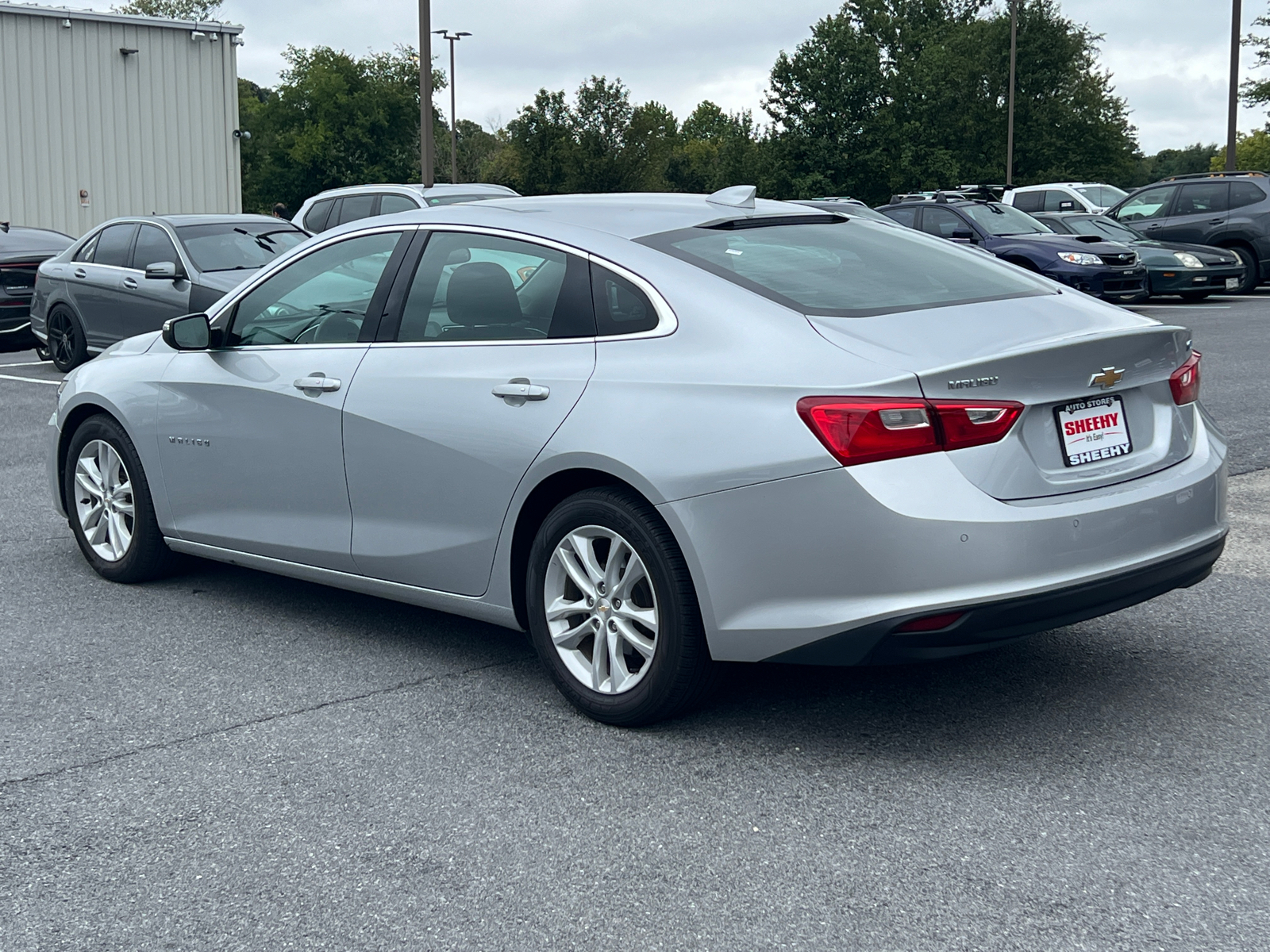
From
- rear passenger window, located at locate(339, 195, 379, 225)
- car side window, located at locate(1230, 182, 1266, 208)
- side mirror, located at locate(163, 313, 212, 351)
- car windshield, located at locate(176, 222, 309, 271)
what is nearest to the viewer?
side mirror, located at locate(163, 313, 212, 351)

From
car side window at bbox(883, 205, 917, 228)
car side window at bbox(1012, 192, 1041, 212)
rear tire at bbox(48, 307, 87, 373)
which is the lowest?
rear tire at bbox(48, 307, 87, 373)

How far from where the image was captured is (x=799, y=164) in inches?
2532

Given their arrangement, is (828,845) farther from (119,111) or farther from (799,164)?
(799,164)

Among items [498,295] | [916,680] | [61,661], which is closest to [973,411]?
[916,680]

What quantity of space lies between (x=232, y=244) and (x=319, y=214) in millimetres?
3589

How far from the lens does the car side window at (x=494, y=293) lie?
4312 millimetres

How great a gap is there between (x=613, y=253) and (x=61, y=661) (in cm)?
235

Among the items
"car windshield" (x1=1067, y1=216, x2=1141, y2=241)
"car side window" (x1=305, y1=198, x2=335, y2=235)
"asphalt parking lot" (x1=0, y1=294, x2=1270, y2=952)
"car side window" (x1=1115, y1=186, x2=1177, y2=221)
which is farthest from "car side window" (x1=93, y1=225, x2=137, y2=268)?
"car side window" (x1=1115, y1=186, x2=1177, y2=221)

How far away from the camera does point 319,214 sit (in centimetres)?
1703

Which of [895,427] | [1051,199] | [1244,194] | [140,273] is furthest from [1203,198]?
[895,427]

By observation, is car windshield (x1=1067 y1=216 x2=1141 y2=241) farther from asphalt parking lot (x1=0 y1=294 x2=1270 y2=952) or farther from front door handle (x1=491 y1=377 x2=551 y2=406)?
front door handle (x1=491 y1=377 x2=551 y2=406)

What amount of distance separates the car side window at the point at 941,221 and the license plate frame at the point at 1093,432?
54.2 ft

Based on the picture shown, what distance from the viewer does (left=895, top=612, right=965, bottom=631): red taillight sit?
11.5 ft

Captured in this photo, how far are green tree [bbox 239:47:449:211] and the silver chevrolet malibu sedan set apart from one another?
74.5m
